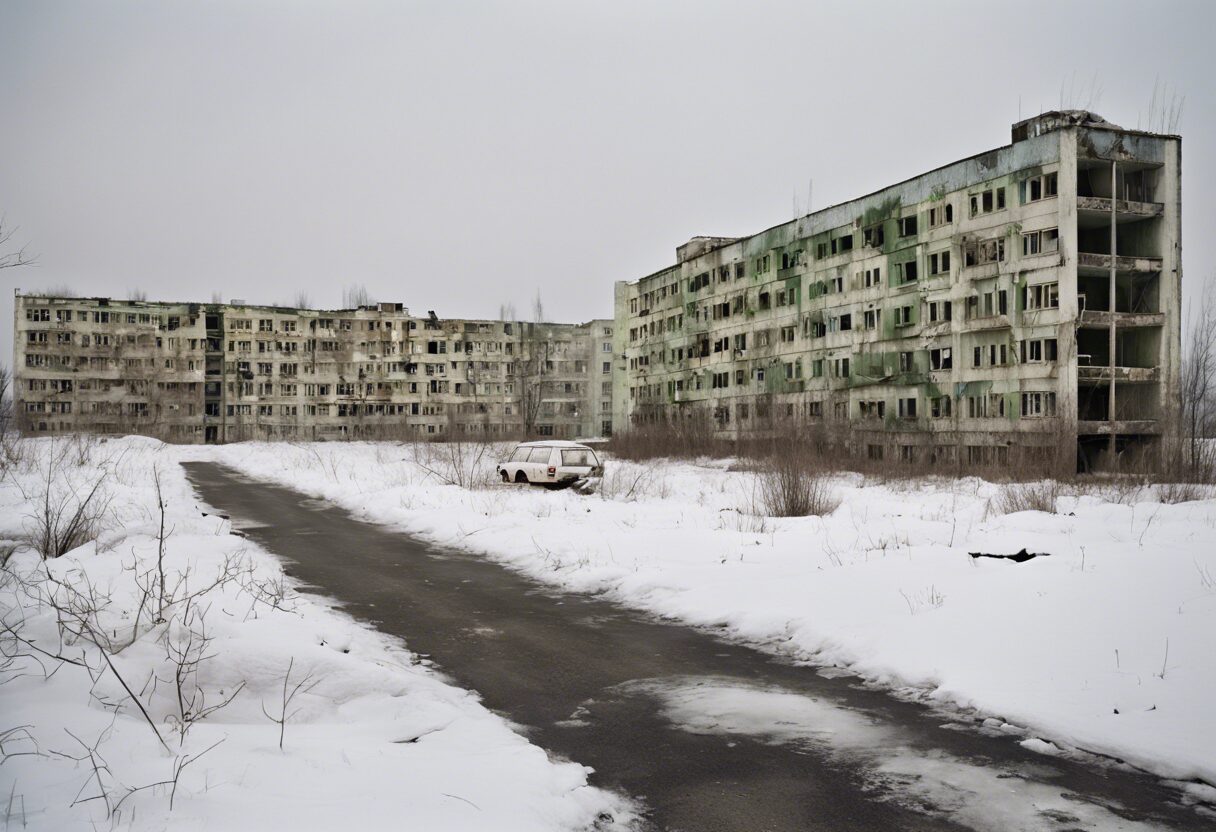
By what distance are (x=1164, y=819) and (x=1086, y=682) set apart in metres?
2.30

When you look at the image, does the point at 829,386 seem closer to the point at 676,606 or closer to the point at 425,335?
the point at 676,606

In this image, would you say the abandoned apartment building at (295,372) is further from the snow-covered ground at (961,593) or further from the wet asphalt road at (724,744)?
the wet asphalt road at (724,744)

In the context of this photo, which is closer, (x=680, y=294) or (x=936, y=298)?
(x=936, y=298)

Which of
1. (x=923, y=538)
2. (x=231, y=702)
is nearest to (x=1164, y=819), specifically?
(x=231, y=702)

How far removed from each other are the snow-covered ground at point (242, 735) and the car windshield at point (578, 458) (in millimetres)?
18249

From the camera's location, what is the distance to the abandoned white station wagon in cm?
2648

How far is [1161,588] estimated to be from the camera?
895cm

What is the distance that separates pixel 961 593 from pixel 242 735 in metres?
7.94

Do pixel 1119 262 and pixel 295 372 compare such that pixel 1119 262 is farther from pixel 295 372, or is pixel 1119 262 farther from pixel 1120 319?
pixel 295 372

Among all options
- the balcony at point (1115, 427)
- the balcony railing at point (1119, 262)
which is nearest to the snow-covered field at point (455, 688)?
the balcony at point (1115, 427)

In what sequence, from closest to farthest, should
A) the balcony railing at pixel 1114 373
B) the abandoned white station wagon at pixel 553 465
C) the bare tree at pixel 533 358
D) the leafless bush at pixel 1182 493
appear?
the leafless bush at pixel 1182 493
the abandoned white station wagon at pixel 553 465
the balcony railing at pixel 1114 373
the bare tree at pixel 533 358

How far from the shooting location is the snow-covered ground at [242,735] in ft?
13.6

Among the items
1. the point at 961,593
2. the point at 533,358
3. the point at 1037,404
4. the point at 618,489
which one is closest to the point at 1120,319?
the point at 1037,404

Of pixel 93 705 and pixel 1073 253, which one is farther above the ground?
pixel 1073 253
